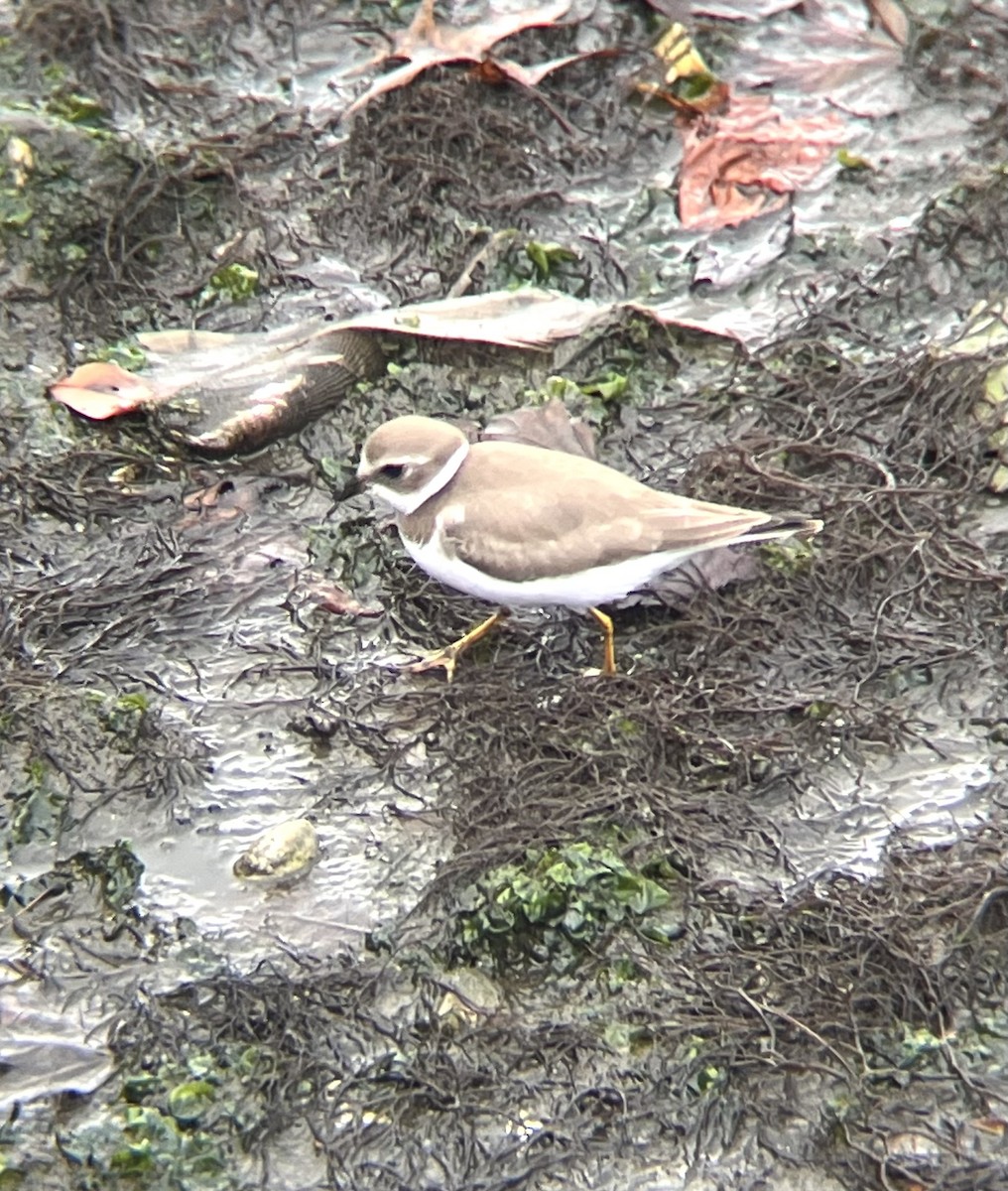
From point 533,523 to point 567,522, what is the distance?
119 millimetres

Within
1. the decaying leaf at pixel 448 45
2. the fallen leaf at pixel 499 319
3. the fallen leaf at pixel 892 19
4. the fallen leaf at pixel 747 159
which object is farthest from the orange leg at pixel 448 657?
the fallen leaf at pixel 892 19

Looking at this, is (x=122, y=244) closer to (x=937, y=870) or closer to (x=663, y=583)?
(x=663, y=583)

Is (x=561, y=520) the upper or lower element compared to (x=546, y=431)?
upper

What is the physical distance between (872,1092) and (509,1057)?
3.39 ft

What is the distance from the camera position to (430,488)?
20.6 ft

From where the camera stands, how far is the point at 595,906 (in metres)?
5.45

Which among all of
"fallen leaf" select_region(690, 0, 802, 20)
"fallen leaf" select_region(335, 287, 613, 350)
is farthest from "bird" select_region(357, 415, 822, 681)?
"fallen leaf" select_region(690, 0, 802, 20)

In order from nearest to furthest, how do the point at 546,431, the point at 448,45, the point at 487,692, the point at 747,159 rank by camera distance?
the point at 487,692, the point at 546,431, the point at 747,159, the point at 448,45

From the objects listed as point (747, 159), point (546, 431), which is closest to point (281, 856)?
point (546, 431)

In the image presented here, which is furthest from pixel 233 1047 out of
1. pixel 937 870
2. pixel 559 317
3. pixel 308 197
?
pixel 308 197

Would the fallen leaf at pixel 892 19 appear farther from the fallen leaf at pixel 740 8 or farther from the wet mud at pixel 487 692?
the fallen leaf at pixel 740 8

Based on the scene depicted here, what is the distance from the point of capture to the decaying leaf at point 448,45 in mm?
8656

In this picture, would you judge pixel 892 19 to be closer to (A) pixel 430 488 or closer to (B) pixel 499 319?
(B) pixel 499 319

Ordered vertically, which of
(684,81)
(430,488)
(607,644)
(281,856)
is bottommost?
(281,856)
